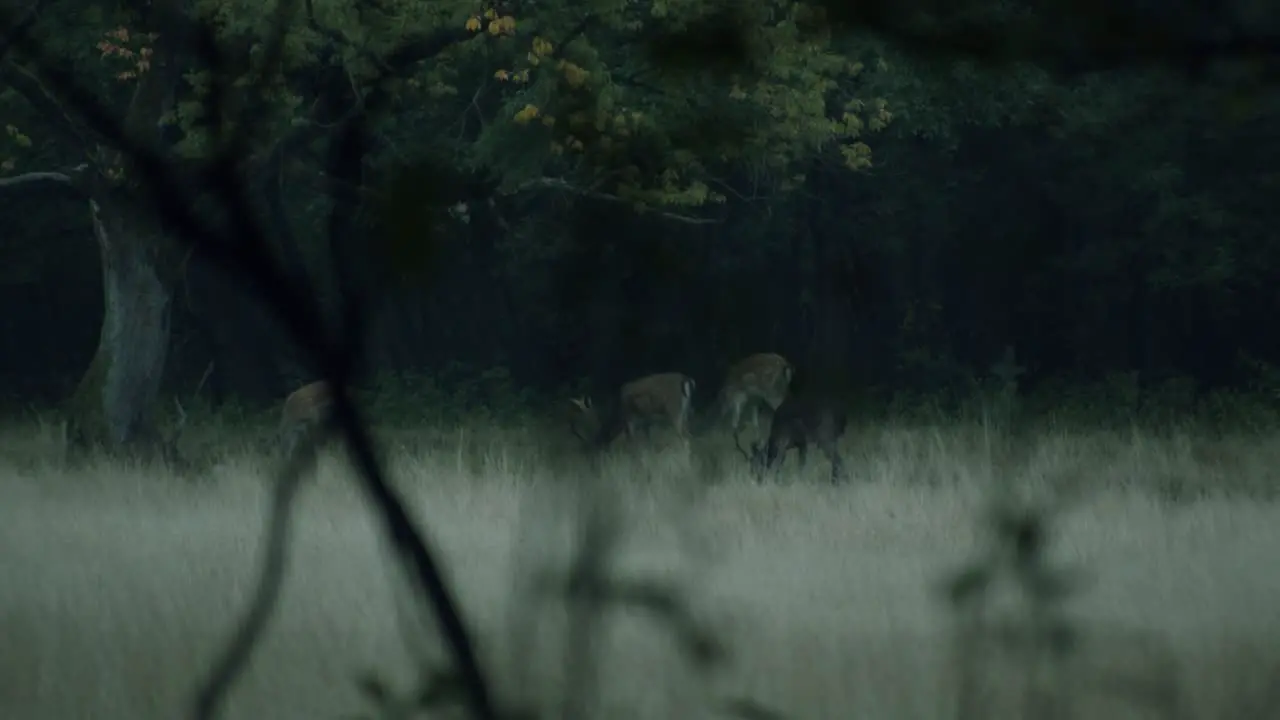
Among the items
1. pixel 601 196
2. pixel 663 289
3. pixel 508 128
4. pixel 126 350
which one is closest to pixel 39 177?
pixel 126 350

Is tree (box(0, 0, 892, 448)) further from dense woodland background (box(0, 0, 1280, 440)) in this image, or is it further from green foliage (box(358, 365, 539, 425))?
green foliage (box(358, 365, 539, 425))

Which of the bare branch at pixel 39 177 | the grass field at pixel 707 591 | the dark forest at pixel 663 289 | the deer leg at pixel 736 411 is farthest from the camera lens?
the bare branch at pixel 39 177

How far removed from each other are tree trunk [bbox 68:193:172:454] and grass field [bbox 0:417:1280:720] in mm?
11131

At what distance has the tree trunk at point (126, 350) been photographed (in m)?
16.5

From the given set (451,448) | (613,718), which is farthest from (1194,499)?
(451,448)

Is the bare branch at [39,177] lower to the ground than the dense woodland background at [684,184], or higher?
higher

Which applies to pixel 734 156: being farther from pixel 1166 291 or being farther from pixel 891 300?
pixel 1166 291

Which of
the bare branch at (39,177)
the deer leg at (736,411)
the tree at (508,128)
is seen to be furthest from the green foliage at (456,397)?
the bare branch at (39,177)

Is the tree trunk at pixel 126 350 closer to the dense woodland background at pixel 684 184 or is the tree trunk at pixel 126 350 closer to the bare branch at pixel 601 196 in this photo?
the dense woodland background at pixel 684 184

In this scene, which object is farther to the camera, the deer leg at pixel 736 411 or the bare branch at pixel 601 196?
the deer leg at pixel 736 411

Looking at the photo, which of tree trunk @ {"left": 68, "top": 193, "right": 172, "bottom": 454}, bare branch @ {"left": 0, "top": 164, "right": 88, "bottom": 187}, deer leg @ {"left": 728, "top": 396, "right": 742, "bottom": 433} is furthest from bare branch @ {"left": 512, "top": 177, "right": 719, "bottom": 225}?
tree trunk @ {"left": 68, "top": 193, "right": 172, "bottom": 454}

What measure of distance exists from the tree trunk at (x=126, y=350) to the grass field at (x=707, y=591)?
1113 centimetres

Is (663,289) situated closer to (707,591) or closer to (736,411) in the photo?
(707,591)

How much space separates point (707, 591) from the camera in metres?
2.80
